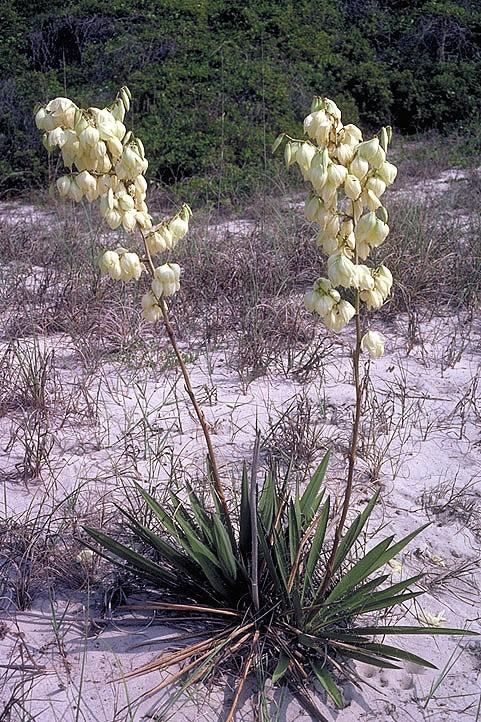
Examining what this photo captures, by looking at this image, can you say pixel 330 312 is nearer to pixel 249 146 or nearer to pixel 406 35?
pixel 249 146

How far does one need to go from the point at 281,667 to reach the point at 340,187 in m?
1.39

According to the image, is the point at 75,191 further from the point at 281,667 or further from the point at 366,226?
the point at 281,667

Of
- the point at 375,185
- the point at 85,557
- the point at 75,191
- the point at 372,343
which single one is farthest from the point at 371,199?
the point at 85,557

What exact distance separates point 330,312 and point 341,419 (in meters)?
1.85

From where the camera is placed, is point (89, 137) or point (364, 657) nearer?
point (89, 137)

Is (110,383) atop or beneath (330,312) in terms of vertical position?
beneath

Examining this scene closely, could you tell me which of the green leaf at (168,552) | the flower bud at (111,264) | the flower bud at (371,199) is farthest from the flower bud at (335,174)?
the green leaf at (168,552)

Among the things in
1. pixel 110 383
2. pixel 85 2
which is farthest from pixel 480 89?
pixel 110 383

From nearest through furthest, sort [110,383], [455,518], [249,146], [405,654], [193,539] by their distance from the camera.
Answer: [405,654], [193,539], [455,518], [110,383], [249,146]

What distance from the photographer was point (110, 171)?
91.4 inches

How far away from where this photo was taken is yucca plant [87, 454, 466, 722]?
248 cm

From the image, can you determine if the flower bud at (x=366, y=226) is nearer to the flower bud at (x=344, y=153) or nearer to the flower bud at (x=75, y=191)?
the flower bud at (x=344, y=153)

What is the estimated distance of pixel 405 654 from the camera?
242cm

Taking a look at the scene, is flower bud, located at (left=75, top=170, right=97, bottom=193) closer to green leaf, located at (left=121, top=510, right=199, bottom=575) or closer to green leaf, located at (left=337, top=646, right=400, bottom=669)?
green leaf, located at (left=121, top=510, right=199, bottom=575)
